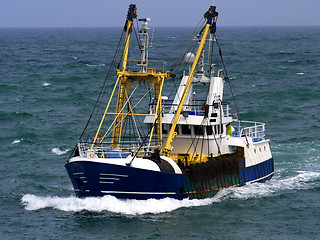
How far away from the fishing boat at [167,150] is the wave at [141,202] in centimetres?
35

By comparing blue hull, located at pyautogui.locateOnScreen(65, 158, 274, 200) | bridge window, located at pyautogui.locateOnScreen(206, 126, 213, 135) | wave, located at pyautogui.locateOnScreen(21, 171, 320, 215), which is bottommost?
wave, located at pyautogui.locateOnScreen(21, 171, 320, 215)

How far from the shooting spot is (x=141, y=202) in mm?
36312

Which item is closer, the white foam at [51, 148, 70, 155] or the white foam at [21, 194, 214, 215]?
the white foam at [21, 194, 214, 215]

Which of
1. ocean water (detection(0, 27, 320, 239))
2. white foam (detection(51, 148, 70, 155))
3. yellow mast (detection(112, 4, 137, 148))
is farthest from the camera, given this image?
white foam (detection(51, 148, 70, 155))

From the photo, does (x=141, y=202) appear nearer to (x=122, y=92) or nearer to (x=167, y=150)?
(x=167, y=150)

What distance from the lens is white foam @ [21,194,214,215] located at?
3584cm

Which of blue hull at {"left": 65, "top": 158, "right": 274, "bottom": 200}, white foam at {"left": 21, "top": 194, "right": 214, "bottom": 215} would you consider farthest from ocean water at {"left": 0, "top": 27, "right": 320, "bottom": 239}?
blue hull at {"left": 65, "top": 158, "right": 274, "bottom": 200}

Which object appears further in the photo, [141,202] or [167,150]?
[167,150]

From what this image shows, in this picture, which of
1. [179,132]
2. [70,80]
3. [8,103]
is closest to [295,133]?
[179,132]

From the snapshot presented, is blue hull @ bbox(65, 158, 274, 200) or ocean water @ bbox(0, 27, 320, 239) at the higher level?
blue hull @ bbox(65, 158, 274, 200)

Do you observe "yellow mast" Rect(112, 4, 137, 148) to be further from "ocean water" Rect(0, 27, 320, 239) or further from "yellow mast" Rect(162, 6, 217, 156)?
"ocean water" Rect(0, 27, 320, 239)

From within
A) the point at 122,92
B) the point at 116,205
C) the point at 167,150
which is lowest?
the point at 116,205

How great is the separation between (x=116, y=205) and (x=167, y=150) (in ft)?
18.3

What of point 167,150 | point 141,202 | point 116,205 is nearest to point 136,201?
point 141,202
